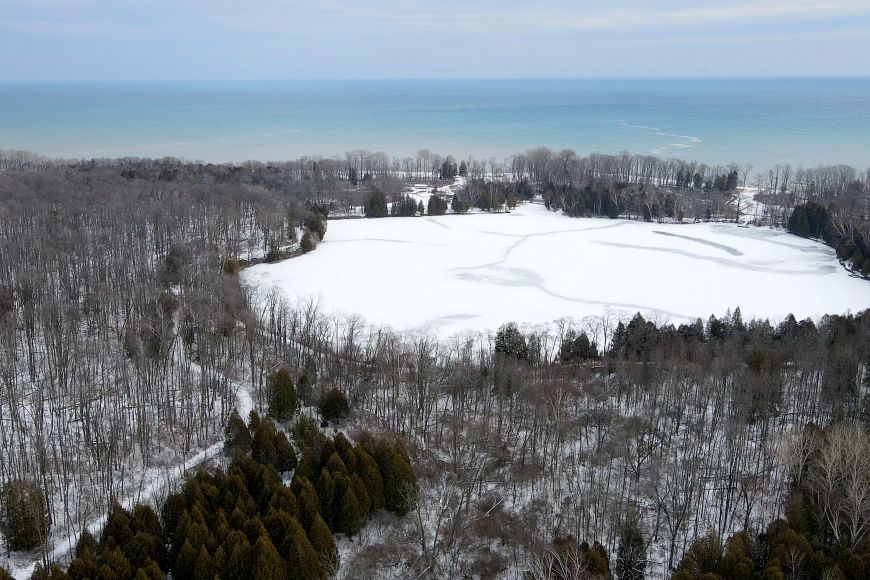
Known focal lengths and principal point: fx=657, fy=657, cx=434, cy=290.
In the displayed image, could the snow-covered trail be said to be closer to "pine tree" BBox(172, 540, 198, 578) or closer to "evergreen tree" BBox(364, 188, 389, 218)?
"pine tree" BBox(172, 540, 198, 578)

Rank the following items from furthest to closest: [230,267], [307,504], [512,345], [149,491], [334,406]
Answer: [230,267] < [512,345] < [334,406] < [149,491] < [307,504]

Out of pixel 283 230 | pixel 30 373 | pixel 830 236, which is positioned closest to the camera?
pixel 30 373

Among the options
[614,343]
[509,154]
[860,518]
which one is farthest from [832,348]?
[509,154]

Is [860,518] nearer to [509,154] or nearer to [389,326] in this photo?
[389,326]

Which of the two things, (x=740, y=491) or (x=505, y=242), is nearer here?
(x=740, y=491)

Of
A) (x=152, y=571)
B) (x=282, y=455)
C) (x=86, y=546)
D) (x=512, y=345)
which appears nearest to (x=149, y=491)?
(x=282, y=455)

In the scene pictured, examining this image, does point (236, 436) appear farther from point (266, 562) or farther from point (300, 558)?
point (266, 562)

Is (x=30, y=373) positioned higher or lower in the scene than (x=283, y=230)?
A: lower
